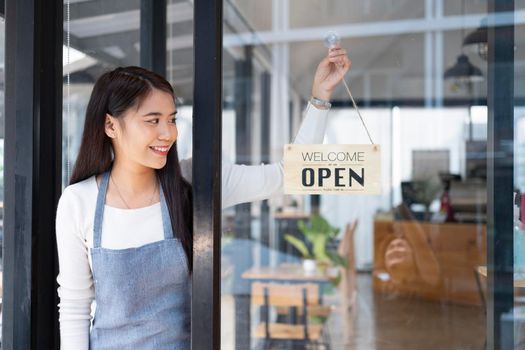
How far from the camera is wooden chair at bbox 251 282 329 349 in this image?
126 inches

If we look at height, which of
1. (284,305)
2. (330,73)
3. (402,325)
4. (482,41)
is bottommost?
(402,325)

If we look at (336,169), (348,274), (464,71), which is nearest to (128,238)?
(336,169)

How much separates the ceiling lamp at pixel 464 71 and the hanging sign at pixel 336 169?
13.5 ft

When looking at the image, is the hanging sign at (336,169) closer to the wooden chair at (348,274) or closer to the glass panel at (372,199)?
the glass panel at (372,199)

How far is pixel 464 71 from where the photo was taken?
5.32 m

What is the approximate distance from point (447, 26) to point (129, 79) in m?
4.94

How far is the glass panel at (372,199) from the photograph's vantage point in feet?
11.6

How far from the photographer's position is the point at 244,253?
440 cm

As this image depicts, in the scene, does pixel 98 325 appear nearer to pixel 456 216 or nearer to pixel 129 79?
pixel 129 79

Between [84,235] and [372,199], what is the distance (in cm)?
528

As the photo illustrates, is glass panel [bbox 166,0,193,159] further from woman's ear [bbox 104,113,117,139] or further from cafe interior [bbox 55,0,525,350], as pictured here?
woman's ear [bbox 104,113,117,139]

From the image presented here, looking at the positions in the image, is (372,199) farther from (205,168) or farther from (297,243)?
(205,168)

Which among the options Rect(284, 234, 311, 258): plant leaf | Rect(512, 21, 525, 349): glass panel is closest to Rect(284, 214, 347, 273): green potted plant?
Rect(284, 234, 311, 258): plant leaf

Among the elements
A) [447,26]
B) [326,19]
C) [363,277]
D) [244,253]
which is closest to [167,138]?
[244,253]
